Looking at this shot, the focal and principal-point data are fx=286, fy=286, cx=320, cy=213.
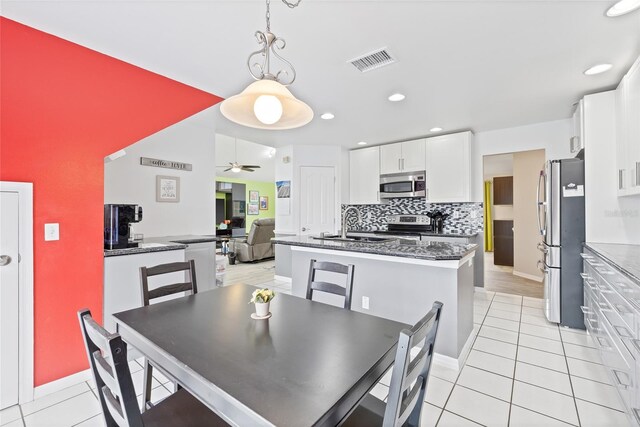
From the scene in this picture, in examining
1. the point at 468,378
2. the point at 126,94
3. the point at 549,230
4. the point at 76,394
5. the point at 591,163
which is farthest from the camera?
the point at 549,230

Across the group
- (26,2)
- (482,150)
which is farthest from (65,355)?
(482,150)

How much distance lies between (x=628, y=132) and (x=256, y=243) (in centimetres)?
617

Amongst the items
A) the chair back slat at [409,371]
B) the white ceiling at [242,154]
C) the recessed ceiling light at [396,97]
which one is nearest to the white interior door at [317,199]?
the white ceiling at [242,154]

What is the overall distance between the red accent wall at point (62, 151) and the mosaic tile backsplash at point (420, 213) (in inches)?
168

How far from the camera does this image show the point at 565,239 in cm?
304

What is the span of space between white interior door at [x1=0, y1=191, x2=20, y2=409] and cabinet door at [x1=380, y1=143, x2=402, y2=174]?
4659 mm

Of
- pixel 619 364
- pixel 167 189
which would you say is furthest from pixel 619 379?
pixel 167 189

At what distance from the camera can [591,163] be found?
9.62 feet

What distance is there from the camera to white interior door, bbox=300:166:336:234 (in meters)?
5.21

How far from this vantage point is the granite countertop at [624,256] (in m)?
1.65

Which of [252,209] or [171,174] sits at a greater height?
[171,174]

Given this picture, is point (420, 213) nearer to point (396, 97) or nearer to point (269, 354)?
point (396, 97)

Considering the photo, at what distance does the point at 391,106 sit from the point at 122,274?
322 centimetres

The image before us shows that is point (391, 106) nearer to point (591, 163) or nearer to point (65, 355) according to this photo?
point (591, 163)
